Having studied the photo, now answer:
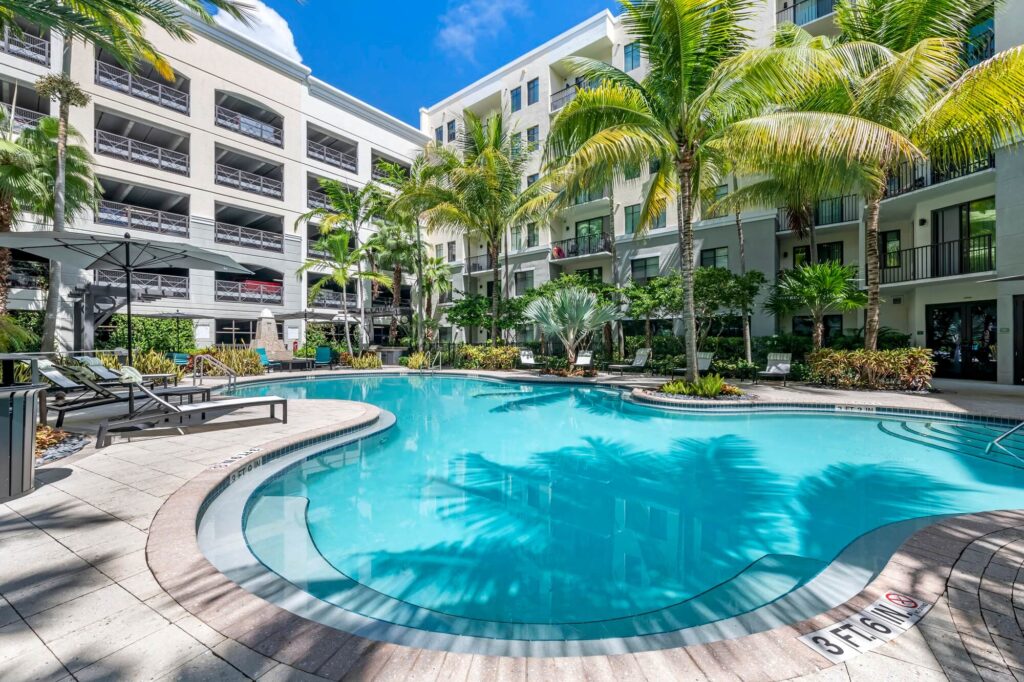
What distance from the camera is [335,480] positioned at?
5.52 metres

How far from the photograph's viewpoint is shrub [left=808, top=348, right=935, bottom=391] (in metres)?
11.5

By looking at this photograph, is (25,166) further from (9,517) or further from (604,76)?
(604,76)

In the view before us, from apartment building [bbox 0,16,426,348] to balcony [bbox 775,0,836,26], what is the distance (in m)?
23.5

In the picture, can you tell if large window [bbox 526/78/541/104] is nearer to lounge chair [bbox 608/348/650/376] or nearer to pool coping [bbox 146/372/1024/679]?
lounge chair [bbox 608/348/650/376]

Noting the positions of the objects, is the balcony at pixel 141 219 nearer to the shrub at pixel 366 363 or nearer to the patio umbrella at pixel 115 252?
the shrub at pixel 366 363

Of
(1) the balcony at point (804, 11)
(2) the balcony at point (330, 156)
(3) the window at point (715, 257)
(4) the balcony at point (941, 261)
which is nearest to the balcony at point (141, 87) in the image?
(2) the balcony at point (330, 156)

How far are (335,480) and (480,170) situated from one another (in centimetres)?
1395

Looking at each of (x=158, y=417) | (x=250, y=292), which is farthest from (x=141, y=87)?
(x=158, y=417)

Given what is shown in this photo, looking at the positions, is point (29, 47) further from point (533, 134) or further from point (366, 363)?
point (533, 134)

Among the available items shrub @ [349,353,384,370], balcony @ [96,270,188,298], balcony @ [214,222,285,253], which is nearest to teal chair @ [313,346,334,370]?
shrub @ [349,353,384,370]

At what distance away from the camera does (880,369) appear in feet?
38.7

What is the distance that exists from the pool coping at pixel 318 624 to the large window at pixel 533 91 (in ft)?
92.6

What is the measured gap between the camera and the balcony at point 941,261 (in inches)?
527

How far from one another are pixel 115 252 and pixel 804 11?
25422mm
